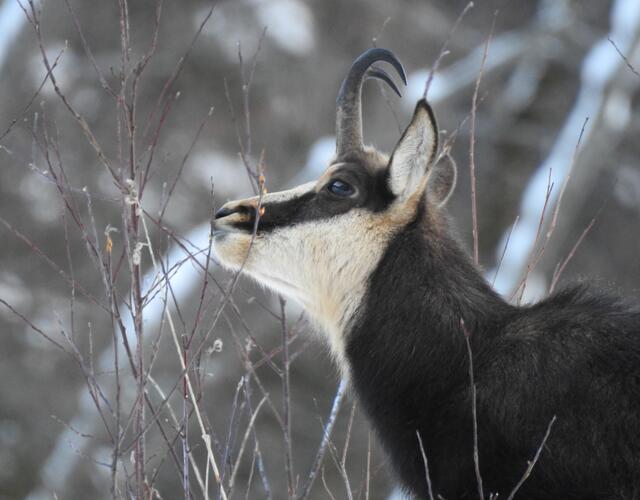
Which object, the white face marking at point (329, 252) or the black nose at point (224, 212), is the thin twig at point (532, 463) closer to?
the white face marking at point (329, 252)

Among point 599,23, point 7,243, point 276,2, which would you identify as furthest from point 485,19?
point 7,243

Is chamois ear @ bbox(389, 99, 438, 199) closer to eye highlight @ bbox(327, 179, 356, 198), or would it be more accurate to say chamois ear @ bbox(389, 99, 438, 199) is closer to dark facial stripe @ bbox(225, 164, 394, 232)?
dark facial stripe @ bbox(225, 164, 394, 232)

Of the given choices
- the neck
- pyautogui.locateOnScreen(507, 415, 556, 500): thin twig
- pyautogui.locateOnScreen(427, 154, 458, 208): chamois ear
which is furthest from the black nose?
pyautogui.locateOnScreen(507, 415, 556, 500): thin twig

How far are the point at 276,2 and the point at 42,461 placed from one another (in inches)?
256

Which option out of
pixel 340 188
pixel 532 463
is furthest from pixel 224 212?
pixel 532 463

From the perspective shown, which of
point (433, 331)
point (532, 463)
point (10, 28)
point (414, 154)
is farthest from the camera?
point (10, 28)

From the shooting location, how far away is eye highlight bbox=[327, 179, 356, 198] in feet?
16.5

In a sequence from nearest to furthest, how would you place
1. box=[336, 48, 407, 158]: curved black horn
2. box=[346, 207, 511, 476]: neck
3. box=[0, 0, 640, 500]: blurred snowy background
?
box=[346, 207, 511, 476]: neck < box=[336, 48, 407, 158]: curved black horn < box=[0, 0, 640, 500]: blurred snowy background

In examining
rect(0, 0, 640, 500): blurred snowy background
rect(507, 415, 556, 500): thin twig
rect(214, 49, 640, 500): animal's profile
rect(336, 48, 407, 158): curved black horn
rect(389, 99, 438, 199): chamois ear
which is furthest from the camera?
rect(0, 0, 640, 500): blurred snowy background

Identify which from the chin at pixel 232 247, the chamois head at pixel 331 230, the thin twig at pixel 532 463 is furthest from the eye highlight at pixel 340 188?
the thin twig at pixel 532 463

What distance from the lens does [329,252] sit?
4973 millimetres

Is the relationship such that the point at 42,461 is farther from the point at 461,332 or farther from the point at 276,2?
the point at 461,332

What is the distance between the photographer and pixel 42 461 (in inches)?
529

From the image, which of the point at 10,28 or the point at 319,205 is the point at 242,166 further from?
the point at 319,205
